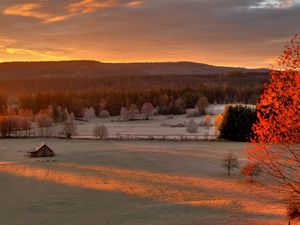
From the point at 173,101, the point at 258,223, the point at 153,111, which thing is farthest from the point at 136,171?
the point at 173,101

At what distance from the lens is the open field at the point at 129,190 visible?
1203 inches

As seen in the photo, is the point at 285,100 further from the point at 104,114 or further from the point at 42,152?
the point at 104,114

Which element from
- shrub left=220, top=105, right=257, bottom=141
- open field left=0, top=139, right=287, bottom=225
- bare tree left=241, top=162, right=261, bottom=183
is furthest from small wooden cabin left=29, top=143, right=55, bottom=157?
shrub left=220, top=105, right=257, bottom=141

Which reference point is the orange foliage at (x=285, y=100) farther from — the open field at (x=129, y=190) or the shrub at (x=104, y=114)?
the shrub at (x=104, y=114)

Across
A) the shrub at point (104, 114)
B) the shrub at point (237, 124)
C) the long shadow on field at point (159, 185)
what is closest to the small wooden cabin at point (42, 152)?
the long shadow on field at point (159, 185)

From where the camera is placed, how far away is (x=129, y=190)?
42656 mm

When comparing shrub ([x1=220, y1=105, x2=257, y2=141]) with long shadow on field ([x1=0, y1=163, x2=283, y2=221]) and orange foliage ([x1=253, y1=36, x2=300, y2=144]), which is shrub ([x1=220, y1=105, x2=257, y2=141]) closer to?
long shadow on field ([x1=0, y1=163, x2=283, y2=221])

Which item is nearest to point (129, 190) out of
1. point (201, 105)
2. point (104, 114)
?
point (104, 114)

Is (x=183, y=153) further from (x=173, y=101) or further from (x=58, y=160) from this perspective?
(x=173, y=101)

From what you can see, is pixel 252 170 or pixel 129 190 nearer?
pixel 129 190

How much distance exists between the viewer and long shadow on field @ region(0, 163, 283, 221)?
117 ft

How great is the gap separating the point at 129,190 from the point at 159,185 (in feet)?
13.3

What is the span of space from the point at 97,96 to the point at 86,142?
331 ft

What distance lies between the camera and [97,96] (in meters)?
183
